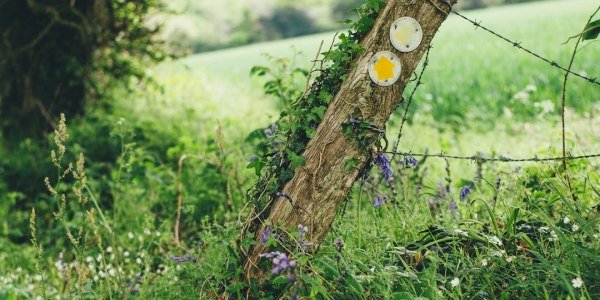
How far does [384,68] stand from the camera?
243cm

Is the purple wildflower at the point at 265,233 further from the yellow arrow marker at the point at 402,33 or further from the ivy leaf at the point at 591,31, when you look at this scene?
the ivy leaf at the point at 591,31

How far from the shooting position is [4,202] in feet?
17.9

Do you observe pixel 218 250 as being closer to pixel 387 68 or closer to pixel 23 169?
pixel 387 68

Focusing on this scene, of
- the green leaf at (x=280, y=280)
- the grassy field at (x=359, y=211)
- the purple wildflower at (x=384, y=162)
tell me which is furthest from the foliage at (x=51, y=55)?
the green leaf at (x=280, y=280)

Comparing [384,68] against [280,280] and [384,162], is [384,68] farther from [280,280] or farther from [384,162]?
[280,280]

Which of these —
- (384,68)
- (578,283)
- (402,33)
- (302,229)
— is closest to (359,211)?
(302,229)

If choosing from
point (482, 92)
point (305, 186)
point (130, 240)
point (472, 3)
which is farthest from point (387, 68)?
point (472, 3)

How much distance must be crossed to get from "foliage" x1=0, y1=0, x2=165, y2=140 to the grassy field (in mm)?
445

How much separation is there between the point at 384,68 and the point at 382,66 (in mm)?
11

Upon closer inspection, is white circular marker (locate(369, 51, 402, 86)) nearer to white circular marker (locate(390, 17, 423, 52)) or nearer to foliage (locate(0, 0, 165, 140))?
white circular marker (locate(390, 17, 423, 52))

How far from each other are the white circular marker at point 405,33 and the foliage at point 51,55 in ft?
16.4

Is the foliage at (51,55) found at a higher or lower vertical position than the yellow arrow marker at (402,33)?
higher

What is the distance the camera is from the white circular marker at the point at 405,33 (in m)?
2.41

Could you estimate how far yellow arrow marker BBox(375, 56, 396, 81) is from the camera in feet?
7.97
